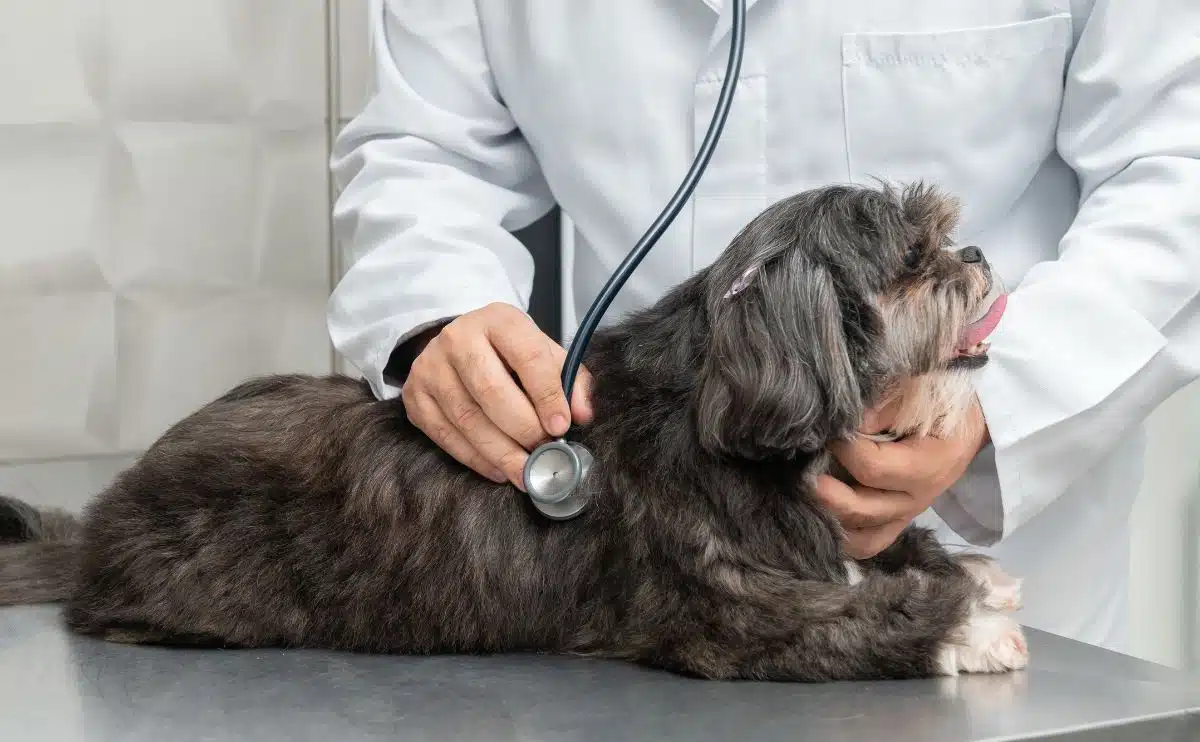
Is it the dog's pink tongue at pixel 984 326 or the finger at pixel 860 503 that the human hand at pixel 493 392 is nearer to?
the finger at pixel 860 503

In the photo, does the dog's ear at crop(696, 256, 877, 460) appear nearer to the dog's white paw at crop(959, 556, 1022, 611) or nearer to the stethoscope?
the stethoscope

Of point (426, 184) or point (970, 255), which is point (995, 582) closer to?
point (970, 255)

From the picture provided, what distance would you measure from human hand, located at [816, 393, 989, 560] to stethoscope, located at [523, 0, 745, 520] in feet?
0.74

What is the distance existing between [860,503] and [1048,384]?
0.24 meters

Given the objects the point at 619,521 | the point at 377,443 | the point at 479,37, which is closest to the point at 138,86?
the point at 479,37

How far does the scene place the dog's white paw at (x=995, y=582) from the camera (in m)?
1.34

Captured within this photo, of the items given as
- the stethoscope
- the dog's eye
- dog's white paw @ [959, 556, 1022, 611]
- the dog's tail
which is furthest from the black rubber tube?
the dog's tail

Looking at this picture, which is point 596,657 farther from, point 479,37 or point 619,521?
point 479,37

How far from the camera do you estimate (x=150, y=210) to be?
8.20ft

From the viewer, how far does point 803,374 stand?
3.77ft

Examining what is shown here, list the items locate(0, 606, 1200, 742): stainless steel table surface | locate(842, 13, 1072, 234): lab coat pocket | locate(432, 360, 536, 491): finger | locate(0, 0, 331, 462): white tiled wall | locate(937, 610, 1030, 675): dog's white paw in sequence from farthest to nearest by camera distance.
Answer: locate(0, 0, 331, 462): white tiled wall, locate(842, 13, 1072, 234): lab coat pocket, locate(432, 360, 536, 491): finger, locate(937, 610, 1030, 675): dog's white paw, locate(0, 606, 1200, 742): stainless steel table surface

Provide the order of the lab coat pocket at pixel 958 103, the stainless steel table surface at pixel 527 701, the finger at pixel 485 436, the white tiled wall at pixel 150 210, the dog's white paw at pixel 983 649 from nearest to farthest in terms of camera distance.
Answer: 1. the stainless steel table surface at pixel 527 701
2. the dog's white paw at pixel 983 649
3. the finger at pixel 485 436
4. the lab coat pocket at pixel 958 103
5. the white tiled wall at pixel 150 210

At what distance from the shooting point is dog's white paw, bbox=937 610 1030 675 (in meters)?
1.10

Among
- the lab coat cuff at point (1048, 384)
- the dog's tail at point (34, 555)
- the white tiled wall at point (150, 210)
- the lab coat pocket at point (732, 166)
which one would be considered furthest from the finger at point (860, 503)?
the white tiled wall at point (150, 210)
